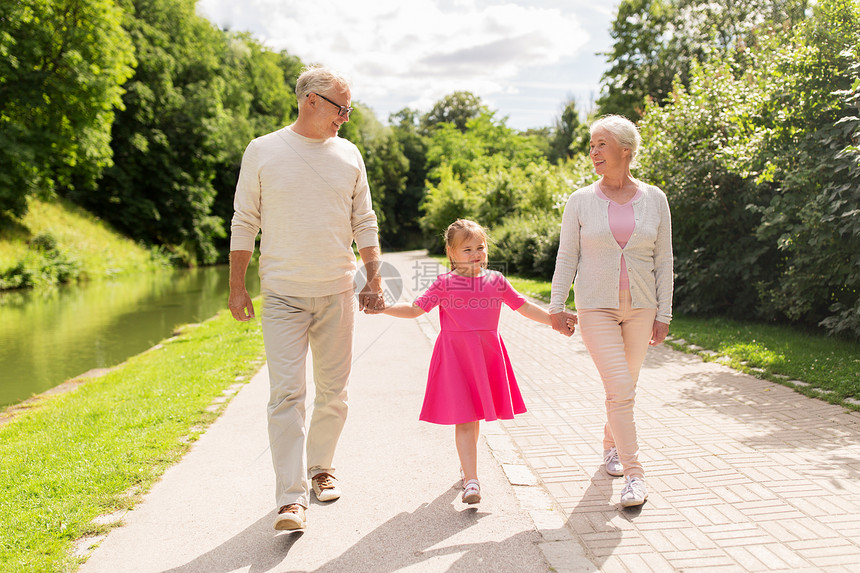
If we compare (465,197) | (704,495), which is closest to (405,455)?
(704,495)

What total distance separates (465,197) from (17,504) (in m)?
30.1

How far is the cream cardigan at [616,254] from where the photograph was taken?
153 inches

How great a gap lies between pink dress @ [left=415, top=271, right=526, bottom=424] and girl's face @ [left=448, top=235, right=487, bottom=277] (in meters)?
0.06

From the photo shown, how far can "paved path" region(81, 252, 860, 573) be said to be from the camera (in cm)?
315

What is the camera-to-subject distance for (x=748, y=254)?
10.5 meters

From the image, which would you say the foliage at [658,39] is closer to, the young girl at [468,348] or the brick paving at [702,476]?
the brick paving at [702,476]

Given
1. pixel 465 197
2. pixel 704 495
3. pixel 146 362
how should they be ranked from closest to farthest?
pixel 704 495, pixel 146 362, pixel 465 197

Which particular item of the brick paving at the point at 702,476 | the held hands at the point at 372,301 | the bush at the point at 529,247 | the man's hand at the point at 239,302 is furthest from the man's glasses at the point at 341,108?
the bush at the point at 529,247

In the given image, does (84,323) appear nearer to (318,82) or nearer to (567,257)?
(318,82)

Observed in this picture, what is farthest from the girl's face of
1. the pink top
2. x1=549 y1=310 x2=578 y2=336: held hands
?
the pink top

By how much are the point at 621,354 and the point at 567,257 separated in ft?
A: 2.25

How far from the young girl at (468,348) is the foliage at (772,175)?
546cm

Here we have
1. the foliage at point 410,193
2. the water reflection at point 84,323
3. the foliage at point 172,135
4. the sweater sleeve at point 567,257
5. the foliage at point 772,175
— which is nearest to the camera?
the sweater sleeve at point 567,257

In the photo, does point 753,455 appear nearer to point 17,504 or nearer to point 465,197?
point 17,504
